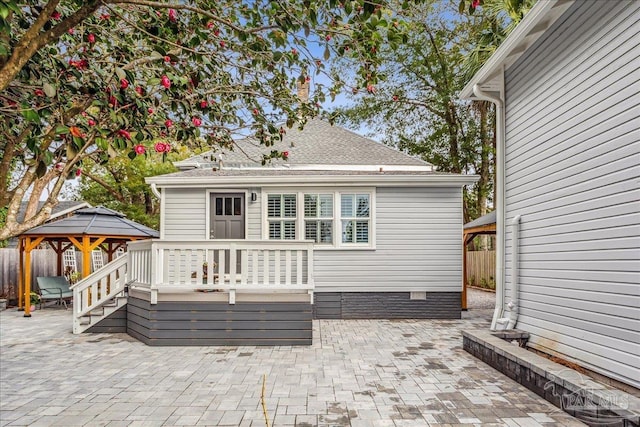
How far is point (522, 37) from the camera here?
5180 mm

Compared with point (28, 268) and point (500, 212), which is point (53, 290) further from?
point (500, 212)

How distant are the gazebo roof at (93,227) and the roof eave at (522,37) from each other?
889cm

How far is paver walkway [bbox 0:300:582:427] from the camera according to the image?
3.76m

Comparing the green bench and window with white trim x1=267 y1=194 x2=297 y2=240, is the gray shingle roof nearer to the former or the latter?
window with white trim x1=267 y1=194 x2=297 y2=240

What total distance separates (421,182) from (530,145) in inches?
133

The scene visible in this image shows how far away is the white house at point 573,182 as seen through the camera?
3859mm

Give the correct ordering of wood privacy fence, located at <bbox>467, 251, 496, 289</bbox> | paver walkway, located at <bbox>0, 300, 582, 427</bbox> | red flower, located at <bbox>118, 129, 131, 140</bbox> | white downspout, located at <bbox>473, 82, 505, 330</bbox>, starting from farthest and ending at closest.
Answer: wood privacy fence, located at <bbox>467, 251, 496, 289</bbox> < white downspout, located at <bbox>473, 82, 505, 330</bbox> < paver walkway, located at <bbox>0, 300, 582, 427</bbox> < red flower, located at <bbox>118, 129, 131, 140</bbox>

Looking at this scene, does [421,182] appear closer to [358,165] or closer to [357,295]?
[358,165]

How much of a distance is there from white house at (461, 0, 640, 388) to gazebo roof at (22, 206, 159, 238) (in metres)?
9.07

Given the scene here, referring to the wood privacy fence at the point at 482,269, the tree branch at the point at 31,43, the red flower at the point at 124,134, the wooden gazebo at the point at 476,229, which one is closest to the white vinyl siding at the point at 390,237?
the wooden gazebo at the point at 476,229

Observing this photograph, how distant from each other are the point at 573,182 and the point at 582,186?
0.18 m

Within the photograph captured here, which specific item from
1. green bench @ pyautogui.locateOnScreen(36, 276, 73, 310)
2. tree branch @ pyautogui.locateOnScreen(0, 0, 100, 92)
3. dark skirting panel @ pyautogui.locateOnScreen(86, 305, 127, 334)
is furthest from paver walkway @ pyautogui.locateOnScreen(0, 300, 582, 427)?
green bench @ pyautogui.locateOnScreen(36, 276, 73, 310)

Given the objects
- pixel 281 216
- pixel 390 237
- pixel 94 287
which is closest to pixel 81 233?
pixel 94 287

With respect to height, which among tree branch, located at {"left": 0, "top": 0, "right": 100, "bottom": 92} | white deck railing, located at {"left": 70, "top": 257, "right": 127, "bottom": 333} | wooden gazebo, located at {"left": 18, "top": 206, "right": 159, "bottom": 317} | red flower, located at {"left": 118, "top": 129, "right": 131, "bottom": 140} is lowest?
white deck railing, located at {"left": 70, "top": 257, "right": 127, "bottom": 333}
